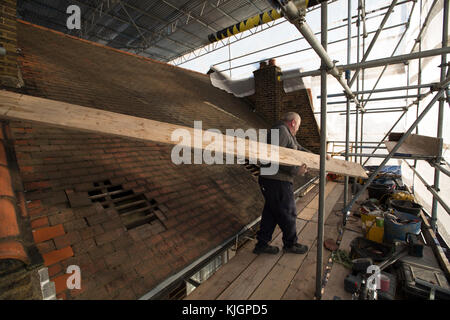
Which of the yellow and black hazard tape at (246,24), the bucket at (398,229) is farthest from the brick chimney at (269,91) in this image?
the bucket at (398,229)

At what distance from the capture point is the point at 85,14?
13.0 m

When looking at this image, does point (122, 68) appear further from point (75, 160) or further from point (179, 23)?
point (179, 23)

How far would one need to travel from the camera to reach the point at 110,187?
252 cm

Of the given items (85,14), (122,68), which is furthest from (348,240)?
(85,14)

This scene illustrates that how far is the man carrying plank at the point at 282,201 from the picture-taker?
2484mm

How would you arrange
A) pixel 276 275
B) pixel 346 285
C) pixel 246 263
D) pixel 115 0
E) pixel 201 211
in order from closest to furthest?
pixel 346 285
pixel 276 275
pixel 246 263
pixel 201 211
pixel 115 0

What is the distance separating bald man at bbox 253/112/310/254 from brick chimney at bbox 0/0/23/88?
373 centimetres

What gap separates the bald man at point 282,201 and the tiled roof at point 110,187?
1.50 feet

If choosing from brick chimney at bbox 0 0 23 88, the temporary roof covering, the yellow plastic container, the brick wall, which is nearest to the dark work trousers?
the yellow plastic container

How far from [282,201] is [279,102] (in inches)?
265

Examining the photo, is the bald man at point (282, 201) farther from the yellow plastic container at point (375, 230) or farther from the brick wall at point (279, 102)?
the brick wall at point (279, 102)

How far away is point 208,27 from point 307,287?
621 inches

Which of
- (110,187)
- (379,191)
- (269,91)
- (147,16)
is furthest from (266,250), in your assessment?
(147,16)

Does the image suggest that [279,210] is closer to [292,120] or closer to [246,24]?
[292,120]
